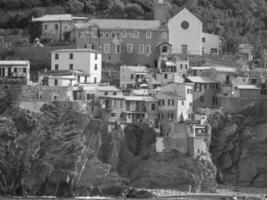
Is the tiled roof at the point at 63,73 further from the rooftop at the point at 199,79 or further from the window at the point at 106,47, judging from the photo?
the rooftop at the point at 199,79

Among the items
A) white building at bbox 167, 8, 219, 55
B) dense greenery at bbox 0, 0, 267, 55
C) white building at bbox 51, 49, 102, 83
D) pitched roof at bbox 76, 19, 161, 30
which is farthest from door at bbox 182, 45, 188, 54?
white building at bbox 51, 49, 102, 83

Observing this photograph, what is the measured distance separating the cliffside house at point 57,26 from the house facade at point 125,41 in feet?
8.78

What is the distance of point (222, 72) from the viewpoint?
402ft

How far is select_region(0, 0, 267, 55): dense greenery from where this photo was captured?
134000 millimetres

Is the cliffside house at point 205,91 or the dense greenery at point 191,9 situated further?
the dense greenery at point 191,9

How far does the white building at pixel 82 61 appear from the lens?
120m

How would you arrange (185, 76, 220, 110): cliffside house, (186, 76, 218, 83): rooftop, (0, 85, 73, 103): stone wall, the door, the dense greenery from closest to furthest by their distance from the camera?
(0, 85, 73, 103): stone wall, (185, 76, 220, 110): cliffside house, (186, 76, 218, 83): rooftop, the door, the dense greenery

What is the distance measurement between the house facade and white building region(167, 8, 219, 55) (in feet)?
2.52

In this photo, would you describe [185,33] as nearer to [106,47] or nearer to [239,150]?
[106,47]

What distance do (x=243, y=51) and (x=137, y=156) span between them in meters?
20.2

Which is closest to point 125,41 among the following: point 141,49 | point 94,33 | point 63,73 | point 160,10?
point 141,49

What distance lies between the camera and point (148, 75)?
122 meters

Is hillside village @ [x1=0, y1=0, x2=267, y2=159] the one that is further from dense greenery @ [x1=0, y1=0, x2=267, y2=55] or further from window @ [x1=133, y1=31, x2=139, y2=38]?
dense greenery @ [x1=0, y1=0, x2=267, y2=55]

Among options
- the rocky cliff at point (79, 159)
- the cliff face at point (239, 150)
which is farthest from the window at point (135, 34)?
the rocky cliff at point (79, 159)
